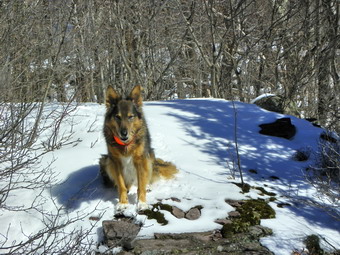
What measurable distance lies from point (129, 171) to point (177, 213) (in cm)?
91

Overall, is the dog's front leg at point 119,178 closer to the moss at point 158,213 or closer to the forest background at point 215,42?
the moss at point 158,213

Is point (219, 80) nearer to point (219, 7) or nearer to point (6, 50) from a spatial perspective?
point (219, 7)

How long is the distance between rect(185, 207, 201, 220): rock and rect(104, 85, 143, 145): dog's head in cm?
125

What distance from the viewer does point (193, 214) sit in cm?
446

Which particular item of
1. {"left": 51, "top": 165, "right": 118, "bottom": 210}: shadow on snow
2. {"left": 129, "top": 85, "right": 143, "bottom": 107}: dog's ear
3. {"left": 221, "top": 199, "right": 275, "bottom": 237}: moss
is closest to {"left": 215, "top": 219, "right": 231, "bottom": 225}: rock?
{"left": 221, "top": 199, "right": 275, "bottom": 237}: moss

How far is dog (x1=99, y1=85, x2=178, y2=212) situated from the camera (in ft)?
14.8

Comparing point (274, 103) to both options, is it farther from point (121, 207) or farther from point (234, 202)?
point (121, 207)

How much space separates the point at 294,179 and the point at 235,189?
135cm

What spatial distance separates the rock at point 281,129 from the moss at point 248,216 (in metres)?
3.06

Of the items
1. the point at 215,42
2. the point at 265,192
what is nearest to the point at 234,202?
the point at 265,192


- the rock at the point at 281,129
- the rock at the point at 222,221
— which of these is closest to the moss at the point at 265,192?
the rock at the point at 222,221

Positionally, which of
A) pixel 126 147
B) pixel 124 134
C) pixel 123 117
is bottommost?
pixel 126 147

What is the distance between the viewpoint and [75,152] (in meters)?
6.02

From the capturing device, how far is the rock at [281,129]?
24.9ft
